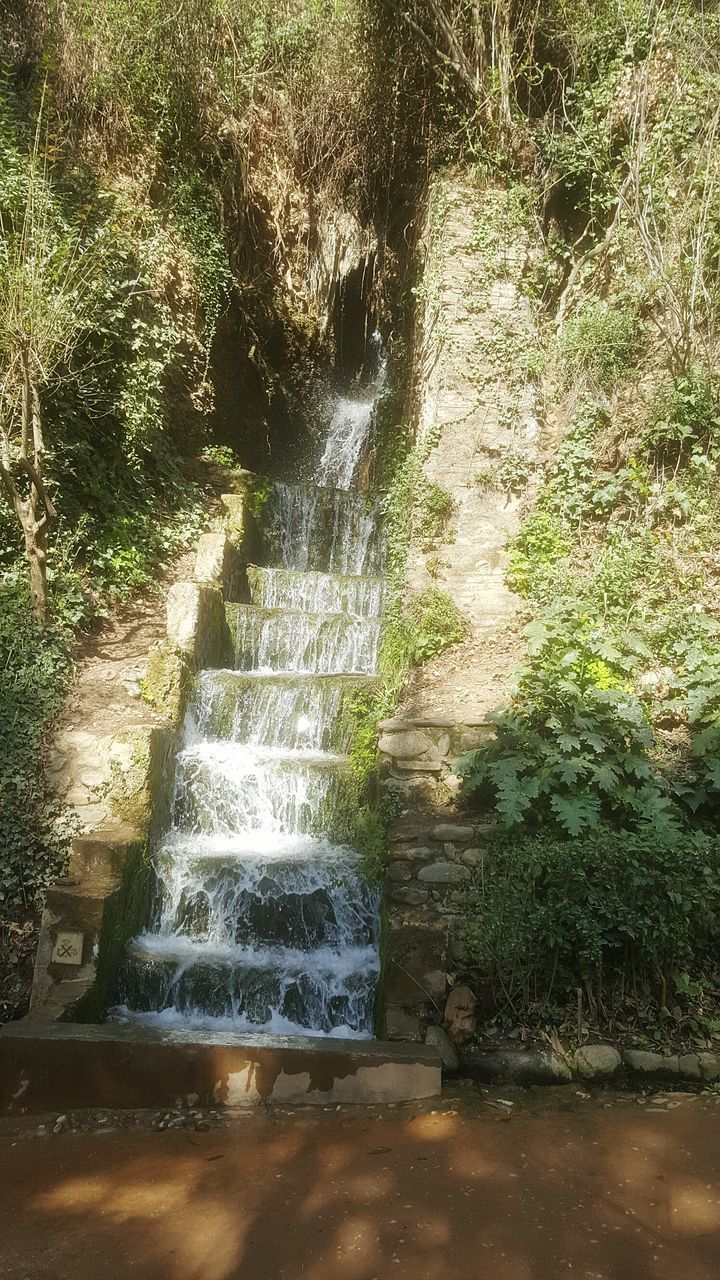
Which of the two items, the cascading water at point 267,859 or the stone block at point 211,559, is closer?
the cascading water at point 267,859

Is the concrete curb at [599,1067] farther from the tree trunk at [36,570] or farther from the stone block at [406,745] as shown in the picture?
the tree trunk at [36,570]

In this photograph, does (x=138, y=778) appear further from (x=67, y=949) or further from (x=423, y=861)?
(x=423, y=861)

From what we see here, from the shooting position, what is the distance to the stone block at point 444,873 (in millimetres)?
4852

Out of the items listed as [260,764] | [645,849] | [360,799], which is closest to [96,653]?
[260,764]

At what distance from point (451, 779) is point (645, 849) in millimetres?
1480

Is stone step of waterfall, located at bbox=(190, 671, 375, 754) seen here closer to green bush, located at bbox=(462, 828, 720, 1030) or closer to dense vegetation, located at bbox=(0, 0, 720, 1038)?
dense vegetation, located at bbox=(0, 0, 720, 1038)

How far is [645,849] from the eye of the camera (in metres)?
4.35

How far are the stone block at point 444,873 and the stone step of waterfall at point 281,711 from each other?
1782mm

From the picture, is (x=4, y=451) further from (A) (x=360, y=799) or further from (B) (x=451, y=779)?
(B) (x=451, y=779)

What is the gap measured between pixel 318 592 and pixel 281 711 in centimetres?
235

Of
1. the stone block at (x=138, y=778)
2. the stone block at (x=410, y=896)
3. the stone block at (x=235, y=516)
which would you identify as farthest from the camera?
the stone block at (x=235, y=516)

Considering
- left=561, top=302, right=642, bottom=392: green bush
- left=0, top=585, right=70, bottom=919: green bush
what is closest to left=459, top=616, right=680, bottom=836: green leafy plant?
left=0, top=585, right=70, bottom=919: green bush

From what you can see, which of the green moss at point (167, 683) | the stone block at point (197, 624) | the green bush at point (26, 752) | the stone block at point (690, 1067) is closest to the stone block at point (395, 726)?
the green moss at point (167, 683)

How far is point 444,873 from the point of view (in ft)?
16.1
